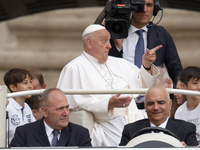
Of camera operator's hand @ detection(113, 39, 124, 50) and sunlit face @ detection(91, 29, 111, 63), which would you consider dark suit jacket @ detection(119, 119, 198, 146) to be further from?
camera operator's hand @ detection(113, 39, 124, 50)

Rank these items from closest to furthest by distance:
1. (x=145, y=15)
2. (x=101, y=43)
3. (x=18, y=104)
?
(x=18, y=104)
(x=101, y=43)
(x=145, y=15)

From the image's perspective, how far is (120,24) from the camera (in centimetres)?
645

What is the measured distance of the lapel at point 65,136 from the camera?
5.35m

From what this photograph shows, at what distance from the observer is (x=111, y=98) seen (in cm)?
593

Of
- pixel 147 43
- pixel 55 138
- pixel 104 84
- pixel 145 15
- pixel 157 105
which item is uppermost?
pixel 145 15

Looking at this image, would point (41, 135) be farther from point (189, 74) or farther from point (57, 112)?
point (189, 74)

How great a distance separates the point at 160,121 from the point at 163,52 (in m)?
1.50

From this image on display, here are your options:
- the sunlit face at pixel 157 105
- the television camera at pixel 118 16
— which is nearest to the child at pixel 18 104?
the television camera at pixel 118 16

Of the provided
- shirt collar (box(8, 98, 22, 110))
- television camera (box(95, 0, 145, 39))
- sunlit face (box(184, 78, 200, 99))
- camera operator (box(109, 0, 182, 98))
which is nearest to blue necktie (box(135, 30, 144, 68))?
camera operator (box(109, 0, 182, 98))

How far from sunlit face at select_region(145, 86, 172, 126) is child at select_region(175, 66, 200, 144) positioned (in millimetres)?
650

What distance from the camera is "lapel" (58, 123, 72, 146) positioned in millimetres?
5352

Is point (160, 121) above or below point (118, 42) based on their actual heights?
below

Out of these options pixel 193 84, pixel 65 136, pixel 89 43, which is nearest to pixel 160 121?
pixel 65 136

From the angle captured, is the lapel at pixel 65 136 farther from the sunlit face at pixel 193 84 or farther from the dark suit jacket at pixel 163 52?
the dark suit jacket at pixel 163 52
